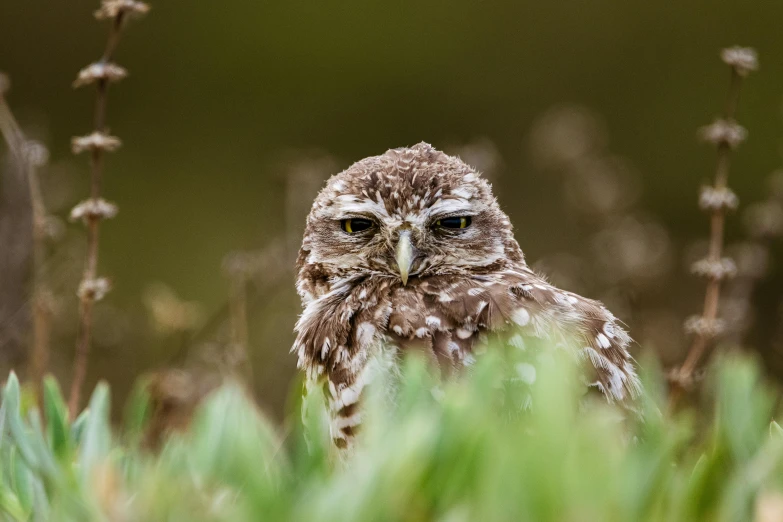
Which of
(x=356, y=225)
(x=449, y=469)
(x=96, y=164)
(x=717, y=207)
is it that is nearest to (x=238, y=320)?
(x=356, y=225)

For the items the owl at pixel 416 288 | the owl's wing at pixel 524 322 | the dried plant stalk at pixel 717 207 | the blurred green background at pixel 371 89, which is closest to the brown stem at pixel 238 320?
the owl at pixel 416 288

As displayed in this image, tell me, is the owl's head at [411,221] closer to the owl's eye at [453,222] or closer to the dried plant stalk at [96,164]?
the owl's eye at [453,222]

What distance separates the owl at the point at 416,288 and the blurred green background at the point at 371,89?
12.5 ft

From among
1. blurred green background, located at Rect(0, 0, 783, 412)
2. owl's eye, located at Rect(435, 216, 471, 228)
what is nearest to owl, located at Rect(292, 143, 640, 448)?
owl's eye, located at Rect(435, 216, 471, 228)

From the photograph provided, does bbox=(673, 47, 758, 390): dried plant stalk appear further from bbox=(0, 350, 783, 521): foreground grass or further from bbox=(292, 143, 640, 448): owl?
bbox=(0, 350, 783, 521): foreground grass

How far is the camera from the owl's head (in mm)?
2369

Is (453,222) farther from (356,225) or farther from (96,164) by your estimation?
(96,164)

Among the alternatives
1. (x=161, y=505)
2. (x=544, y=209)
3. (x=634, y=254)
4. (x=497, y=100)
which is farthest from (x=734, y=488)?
(x=497, y=100)

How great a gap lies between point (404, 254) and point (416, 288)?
4.0 inches

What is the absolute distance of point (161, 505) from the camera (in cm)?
87

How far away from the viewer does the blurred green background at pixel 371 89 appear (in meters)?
6.36

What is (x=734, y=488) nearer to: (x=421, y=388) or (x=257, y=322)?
(x=421, y=388)

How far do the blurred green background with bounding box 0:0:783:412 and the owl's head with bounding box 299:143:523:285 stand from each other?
3775 millimetres

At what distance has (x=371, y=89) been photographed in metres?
6.66
